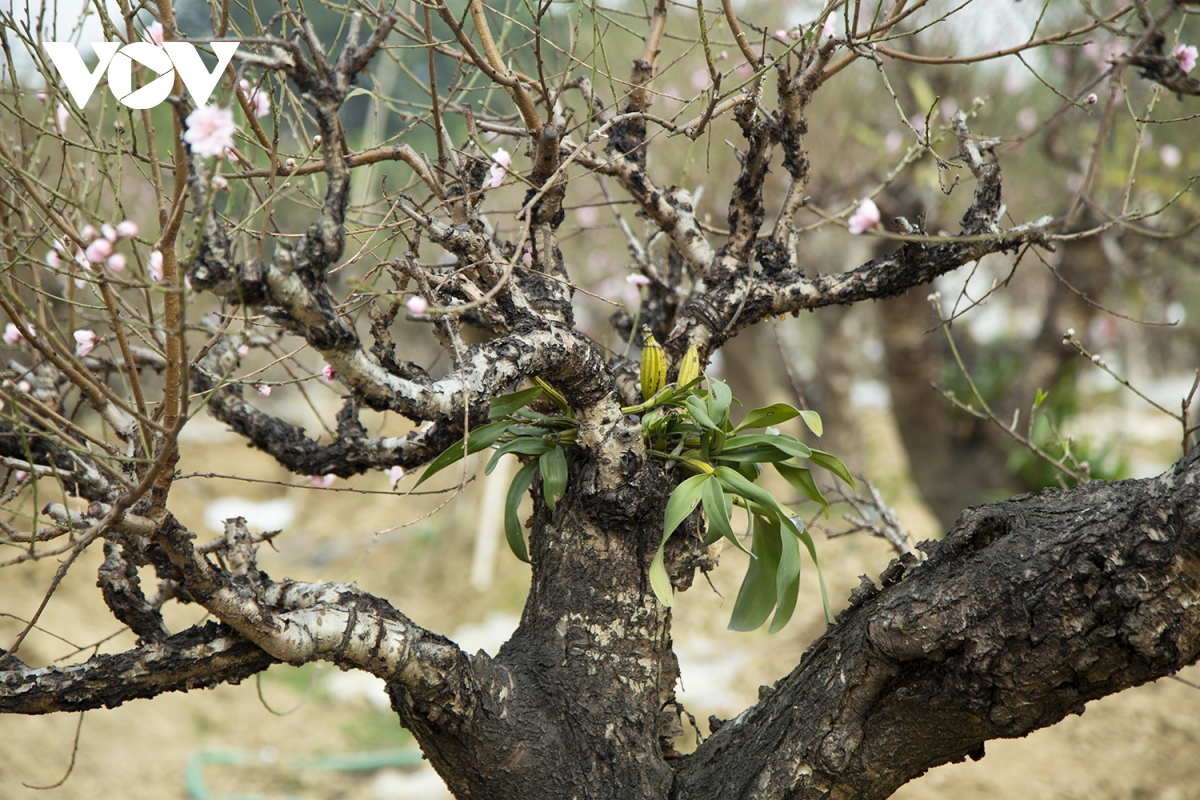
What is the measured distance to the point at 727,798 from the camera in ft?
4.94

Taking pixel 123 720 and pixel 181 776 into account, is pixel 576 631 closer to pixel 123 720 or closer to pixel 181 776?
pixel 181 776

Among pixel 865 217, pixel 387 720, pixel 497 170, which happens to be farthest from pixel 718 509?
pixel 387 720

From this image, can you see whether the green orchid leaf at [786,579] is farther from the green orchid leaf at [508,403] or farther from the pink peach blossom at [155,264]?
the pink peach blossom at [155,264]

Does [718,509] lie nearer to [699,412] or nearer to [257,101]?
[699,412]

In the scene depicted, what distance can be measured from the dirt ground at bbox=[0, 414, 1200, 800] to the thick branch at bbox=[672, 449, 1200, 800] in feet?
5.56

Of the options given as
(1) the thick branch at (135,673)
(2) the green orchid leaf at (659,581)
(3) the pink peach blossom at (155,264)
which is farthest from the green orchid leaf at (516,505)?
(3) the pink peach blossom at (155,264)

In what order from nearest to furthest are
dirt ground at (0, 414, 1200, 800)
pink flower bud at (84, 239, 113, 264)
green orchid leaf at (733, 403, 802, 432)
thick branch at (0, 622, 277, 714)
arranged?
pink flower bud at (84, 239, 113, 264)
thick branch at (0, 622, 277, 714)
green orchid leaf at (733, 403, 802, 432)
dirt ground at (0, 414, 1200, 800)

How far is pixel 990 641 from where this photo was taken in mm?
1217

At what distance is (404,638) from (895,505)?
703cm

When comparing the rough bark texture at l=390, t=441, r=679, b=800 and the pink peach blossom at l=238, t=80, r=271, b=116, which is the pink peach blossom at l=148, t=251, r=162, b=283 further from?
the rough bark texture at l=390, t=441, r=679, b=800

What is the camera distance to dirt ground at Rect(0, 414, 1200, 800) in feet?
12.9

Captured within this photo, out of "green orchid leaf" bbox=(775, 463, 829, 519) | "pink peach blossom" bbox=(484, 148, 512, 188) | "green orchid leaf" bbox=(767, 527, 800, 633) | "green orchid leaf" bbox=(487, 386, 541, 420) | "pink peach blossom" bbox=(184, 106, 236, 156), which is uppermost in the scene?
"pink peach blossom" bbox=(484, 148, 512, 188)

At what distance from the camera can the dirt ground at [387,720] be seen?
393 cm

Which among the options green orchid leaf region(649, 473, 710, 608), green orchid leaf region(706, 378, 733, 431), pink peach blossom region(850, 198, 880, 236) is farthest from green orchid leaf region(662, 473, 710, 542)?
pink peach blossom region(850, 198, 880, 236)
